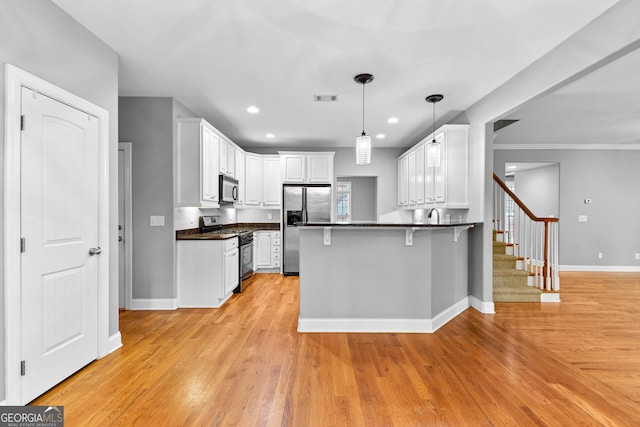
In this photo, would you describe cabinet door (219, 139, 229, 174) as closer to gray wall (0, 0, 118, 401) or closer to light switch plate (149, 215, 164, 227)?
light switch plate (149, 215, 164, 227)

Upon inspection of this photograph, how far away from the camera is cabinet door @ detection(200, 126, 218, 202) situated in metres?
4.20

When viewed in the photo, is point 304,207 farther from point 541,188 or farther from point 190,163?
point 541,188

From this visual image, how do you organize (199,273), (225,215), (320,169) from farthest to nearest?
(320,169) < (225,215) < (199,273)

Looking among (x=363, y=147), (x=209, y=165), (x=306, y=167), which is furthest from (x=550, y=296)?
(x=209, y=165)

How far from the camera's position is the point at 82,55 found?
248 cm

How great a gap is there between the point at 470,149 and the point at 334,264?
251 cm

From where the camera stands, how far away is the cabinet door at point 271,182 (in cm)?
654

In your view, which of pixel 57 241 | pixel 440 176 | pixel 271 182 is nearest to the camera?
pixel 57 241

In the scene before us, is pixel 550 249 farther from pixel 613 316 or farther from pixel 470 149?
pixel 470 149

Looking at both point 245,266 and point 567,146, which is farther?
point 567,146

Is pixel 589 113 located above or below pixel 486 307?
above

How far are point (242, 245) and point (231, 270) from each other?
589 mm

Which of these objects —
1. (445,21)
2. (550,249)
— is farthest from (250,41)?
(550,249)

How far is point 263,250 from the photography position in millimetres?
6371
